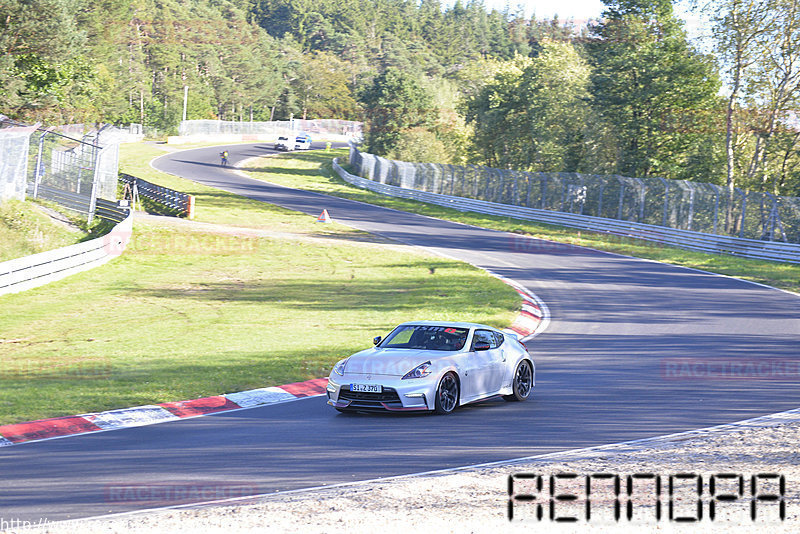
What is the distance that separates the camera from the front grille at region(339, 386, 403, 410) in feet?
36.2

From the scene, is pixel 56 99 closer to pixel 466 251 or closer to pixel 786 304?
pixel 466 251

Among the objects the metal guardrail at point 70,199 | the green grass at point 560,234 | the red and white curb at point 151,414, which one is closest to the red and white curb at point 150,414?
the red and white curb at point 151,414

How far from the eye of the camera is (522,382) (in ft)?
41.5

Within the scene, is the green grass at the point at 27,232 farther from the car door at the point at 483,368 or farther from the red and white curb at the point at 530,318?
the car door at the point at 483,368

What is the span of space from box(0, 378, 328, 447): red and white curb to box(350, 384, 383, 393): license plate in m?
1.89

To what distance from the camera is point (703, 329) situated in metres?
19.4

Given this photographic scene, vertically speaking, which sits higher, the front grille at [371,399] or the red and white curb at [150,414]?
the front grille at [371,399]

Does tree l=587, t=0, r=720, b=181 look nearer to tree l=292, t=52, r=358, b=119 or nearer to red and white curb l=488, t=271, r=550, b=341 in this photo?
red and white curb l=488, t=271, r=550, b=341

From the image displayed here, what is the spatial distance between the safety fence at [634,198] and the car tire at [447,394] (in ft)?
85.6

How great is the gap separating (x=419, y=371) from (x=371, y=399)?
2.42ft

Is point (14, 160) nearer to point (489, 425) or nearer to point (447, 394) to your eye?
point (447, 394)

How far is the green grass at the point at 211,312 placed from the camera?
13.7 metres

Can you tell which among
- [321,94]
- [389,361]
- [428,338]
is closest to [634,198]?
[428,338]

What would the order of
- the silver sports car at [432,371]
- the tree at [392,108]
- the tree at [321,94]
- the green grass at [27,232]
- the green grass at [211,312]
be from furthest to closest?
the tree at [321,94]
the tree at [392,108]
the green grass at [27,232]
the green grass at [211,312]
the silver sports car at [432,371]
